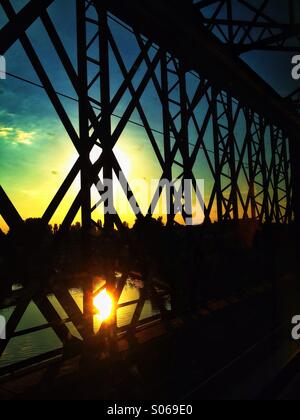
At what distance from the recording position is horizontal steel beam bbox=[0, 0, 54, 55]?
4.06 meters

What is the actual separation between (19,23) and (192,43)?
412 centimetres

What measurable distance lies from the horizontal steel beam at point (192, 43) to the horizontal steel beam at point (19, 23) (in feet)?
4.76

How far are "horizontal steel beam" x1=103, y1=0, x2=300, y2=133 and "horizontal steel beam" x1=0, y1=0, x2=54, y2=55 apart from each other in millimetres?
1452

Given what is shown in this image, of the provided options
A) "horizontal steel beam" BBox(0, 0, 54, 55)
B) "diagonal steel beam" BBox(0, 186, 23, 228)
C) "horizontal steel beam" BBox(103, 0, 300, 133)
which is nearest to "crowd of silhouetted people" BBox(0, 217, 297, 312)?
"diagonal steel beam" BBox(0, 186, 23, 228)

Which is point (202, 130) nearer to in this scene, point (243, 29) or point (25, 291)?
point (243, 29)

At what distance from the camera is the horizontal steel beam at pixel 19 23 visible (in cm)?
406

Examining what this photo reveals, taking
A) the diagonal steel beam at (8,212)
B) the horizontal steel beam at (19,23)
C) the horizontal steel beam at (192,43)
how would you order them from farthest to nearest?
1. the horizontal steel beam at (192,43)
2. the horizontal steel beam at (19,23)
3. the diagonal steel beam at (8,212)

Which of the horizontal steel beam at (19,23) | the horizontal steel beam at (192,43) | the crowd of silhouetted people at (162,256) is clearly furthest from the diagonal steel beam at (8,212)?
the horizontal steel beam at (192,43)

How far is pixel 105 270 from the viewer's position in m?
5.39

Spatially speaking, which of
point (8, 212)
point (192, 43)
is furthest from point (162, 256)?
point (192, 43)

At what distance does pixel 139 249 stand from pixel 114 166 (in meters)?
1.45

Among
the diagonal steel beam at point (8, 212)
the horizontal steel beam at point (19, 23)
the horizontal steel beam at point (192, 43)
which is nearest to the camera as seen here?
the diagonal steel beam at point (8, 212)

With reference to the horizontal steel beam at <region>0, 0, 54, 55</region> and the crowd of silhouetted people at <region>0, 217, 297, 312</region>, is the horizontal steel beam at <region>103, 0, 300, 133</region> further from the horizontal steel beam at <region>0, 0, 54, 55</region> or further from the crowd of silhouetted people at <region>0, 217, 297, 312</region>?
the crowd of silhouetted people at <region>0, 217, 297, 312</region>

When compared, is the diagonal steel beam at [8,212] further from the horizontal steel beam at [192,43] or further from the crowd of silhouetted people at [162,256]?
the horizontal steel beam at [192,43]
